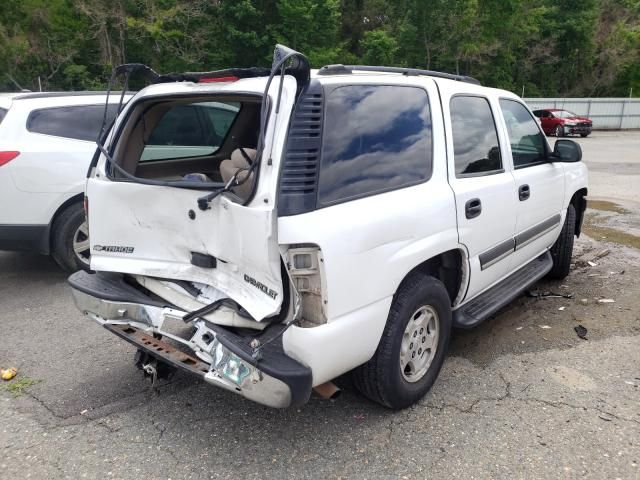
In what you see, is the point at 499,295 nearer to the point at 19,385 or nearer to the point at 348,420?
the point at 348,420

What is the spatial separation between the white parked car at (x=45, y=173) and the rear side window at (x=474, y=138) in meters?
3.72

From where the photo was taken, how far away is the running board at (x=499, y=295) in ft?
11.7

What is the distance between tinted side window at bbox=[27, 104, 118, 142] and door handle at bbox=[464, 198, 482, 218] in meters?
3.62

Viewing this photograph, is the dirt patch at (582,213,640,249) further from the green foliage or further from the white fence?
the white fence

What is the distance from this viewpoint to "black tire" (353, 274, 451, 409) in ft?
9.43

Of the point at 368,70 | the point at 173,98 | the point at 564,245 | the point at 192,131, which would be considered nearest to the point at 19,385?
the point at 173,98

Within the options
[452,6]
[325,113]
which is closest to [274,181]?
[325,113]

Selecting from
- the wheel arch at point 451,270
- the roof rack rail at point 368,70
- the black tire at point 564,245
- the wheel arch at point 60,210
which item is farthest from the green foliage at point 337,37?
the wheel arch at point 451,270

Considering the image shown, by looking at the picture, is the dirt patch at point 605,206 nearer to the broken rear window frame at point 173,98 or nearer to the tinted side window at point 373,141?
the tinted side window at point 373,141

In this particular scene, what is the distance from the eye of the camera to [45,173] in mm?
5180

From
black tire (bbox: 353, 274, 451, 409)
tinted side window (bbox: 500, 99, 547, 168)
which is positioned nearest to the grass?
black tire (bbox: 353, 274, 451, 409)

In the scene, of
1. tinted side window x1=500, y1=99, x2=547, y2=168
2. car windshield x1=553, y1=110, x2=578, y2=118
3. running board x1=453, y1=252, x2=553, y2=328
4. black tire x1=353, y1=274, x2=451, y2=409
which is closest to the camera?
black tire x1=353, y1=274, x2=451, y2=409

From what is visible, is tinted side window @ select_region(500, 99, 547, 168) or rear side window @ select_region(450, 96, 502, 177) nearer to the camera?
rear side window @ select_region(450, 96, 502, 177)

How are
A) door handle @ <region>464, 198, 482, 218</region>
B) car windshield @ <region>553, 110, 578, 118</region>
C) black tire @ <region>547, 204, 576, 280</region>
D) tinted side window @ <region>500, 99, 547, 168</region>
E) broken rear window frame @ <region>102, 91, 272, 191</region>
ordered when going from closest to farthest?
broken rear window frame @ <region>102, 91, 272, 191</region>
door handle @ <region>464, 198, 482, 218</region>
tinted side window @ <region>500, 99, 547, 168</region>
black tire @ <region>547, 204, 576, 280</region>
car windshield @ <region>553, 110, 578, 118</region>
